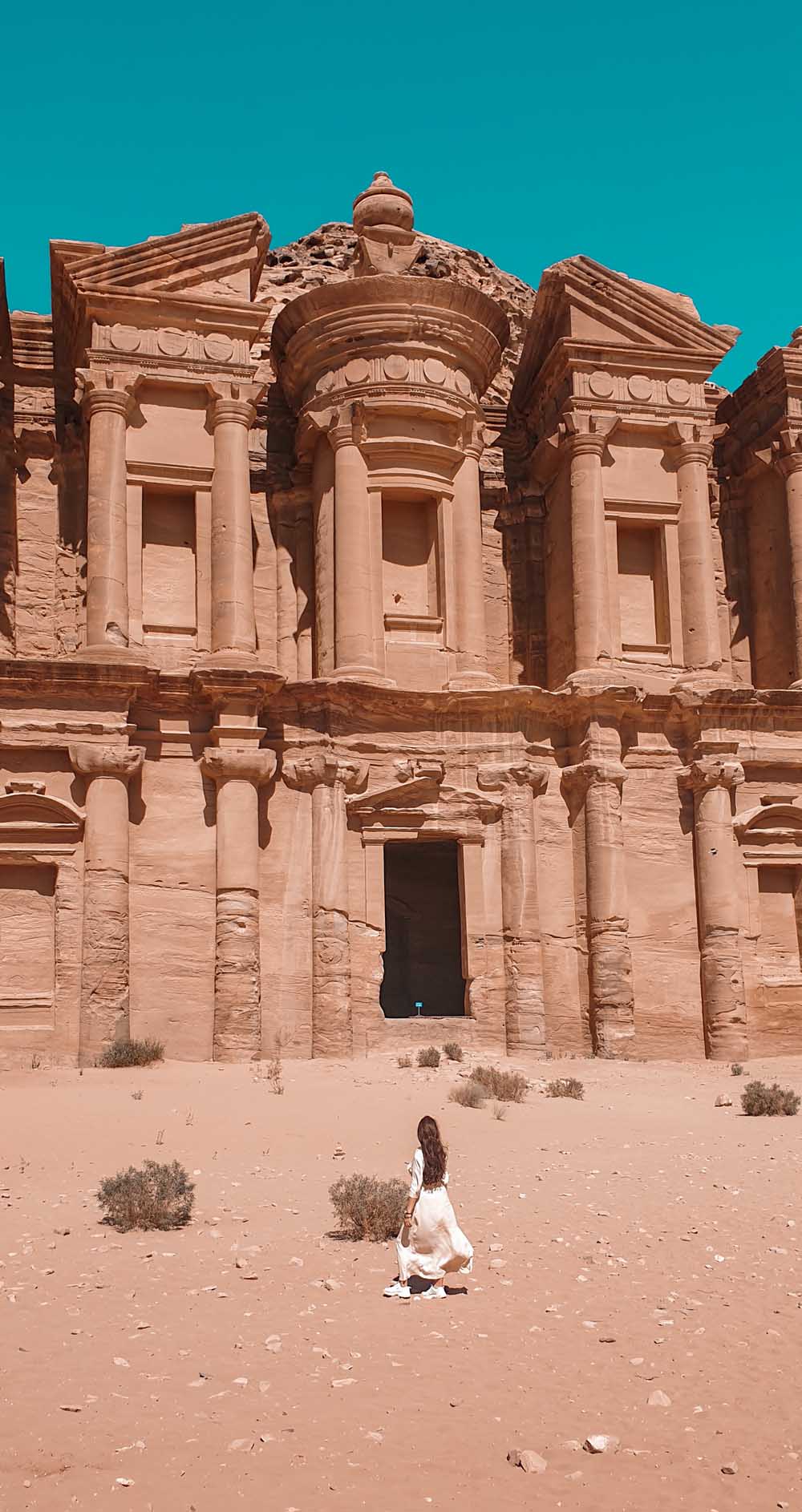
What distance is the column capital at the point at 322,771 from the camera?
20766mm

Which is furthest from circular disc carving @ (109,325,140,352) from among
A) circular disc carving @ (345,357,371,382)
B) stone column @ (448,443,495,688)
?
stone column @ (448,443,495,688)

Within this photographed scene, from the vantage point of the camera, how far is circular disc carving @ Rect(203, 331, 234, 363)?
→ 73.8ft

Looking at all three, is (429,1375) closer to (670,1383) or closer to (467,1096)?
(670,1383)

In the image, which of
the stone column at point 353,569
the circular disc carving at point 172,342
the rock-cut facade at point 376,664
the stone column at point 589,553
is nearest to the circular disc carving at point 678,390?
the rock-cut facade at point 376,664

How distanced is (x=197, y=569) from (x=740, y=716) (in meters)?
8.66

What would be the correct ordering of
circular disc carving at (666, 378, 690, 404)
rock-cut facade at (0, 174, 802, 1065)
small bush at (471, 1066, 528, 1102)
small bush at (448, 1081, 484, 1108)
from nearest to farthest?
1. small bush at (448, 1081, 484, 1108)
2. small bush at (471, 1066, 528, 1102)
3. rock-cut facade at (0, 174, 802, 1065)
4. circular disc carving at (666, 378, 690, 404)

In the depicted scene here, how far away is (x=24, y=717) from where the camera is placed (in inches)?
784

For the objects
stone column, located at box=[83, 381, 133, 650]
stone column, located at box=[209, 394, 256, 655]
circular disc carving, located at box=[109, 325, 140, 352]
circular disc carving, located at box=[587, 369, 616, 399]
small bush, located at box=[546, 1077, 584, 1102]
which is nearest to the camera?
small bush, located at box=[546, 1077, 584, 1102]

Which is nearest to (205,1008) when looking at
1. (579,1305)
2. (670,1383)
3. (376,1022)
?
(376,1022)

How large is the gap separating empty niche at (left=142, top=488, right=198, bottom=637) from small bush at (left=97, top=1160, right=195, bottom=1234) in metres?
12.3

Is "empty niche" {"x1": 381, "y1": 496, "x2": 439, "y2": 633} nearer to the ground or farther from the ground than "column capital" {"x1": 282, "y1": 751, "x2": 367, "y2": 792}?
farther from the ground

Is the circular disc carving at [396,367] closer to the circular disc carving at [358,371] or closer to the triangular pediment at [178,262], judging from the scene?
the circular disc carving at [358,371]

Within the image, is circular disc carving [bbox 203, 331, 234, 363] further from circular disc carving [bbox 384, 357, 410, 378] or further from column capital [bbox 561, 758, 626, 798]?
column capital [bbox 561, 758, 626, 798]

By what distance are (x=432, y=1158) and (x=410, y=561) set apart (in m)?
15.6
